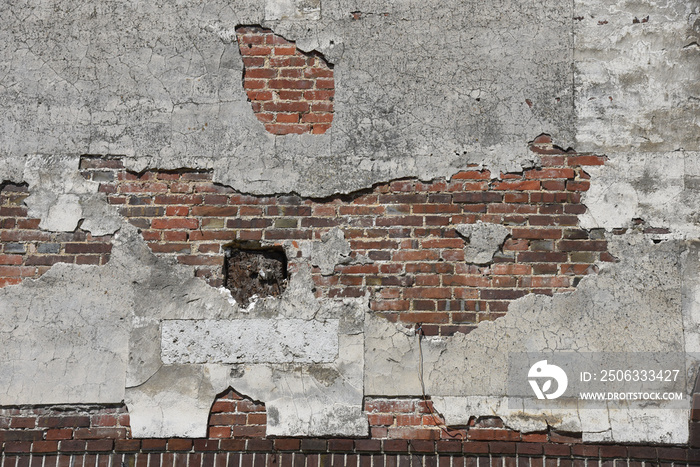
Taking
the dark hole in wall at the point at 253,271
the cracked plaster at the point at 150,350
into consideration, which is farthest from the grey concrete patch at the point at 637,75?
the dark hole in wall at the point at 253,271

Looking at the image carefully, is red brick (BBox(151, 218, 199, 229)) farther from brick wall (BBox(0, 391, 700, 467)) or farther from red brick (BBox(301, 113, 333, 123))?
brick wall (BBox(0, 391, 700, 467))

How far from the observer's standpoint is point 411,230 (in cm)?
337

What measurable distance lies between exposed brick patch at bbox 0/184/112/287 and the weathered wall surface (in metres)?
0.01

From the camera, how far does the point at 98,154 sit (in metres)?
3.44

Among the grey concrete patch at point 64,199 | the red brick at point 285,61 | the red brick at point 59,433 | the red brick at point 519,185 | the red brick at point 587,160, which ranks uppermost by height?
the red brick at point 285,61

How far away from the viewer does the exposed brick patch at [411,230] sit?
3.31m

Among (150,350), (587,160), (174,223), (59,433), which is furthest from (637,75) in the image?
(59,433)

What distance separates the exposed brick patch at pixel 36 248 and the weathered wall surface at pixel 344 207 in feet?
0.04

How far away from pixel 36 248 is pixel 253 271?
125cm

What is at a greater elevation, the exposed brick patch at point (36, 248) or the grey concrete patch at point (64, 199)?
the grey concrete patch at point (64, 199)

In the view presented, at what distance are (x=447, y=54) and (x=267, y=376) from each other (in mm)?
2151

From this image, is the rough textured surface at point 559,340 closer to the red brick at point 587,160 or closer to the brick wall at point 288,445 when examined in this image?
the brick wall at point 288,445

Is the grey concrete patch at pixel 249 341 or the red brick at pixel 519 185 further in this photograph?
the red brick at pixel 519 185

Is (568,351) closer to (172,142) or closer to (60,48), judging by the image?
(172,142)
